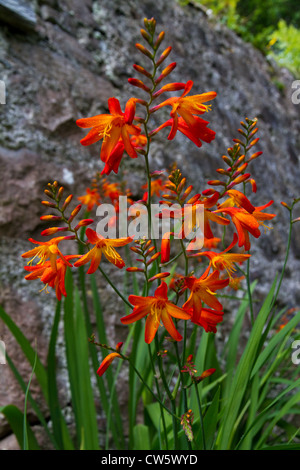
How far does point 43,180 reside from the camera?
1593 mm

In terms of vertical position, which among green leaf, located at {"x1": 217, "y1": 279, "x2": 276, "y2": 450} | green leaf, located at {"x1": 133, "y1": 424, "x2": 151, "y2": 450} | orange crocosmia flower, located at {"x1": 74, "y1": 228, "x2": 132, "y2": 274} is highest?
orange crocosmia flower, located at {"x1": 74, "y1": 228, "x2": 132, "y2": 274}

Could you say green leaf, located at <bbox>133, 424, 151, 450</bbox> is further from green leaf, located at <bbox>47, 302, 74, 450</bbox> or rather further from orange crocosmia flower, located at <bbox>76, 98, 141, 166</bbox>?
orange crocosmia flower, located at <bbox>76, 98, 141, 166</bbox>

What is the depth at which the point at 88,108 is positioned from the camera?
72.8 inches

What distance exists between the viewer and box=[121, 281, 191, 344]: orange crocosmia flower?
2.28 feet

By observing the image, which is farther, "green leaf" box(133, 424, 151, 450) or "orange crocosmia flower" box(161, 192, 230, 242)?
"green leaf" box(133, 424, 151, 450)

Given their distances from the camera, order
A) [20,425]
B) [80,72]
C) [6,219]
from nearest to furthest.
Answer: [20,425], [6,219], [80,72]

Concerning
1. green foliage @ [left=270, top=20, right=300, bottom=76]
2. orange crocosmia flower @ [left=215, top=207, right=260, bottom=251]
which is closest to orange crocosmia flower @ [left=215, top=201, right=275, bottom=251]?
orange crocosmia flower @ [left=215, top=207, right=260, bottom=251]

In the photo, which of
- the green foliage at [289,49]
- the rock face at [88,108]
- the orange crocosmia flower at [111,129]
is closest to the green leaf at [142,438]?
the rock face at [88,108]

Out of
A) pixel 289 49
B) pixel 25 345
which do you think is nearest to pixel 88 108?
pixel 25 345

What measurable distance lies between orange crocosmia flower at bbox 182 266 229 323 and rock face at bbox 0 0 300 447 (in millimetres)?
854

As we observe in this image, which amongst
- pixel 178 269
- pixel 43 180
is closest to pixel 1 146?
pixel 43 180

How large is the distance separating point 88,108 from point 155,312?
4.43ft

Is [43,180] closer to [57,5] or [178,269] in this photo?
[178,269]

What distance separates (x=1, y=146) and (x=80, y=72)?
22.7 inches
